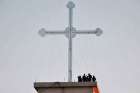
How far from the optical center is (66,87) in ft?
38.9

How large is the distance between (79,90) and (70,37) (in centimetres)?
501

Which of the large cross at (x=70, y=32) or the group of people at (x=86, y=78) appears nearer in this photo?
the group of people at (x=86, y=78)

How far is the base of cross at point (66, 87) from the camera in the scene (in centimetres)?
1176

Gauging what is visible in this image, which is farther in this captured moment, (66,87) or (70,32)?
(70,32)

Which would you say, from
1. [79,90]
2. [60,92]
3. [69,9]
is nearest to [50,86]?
[60,92]

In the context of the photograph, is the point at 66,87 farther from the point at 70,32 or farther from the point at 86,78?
the point at 70,32

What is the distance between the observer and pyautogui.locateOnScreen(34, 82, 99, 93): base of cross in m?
11.8

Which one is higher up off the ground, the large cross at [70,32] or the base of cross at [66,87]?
the large cross at [70,32]

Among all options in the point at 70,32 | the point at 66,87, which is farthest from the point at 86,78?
the point at 70,32

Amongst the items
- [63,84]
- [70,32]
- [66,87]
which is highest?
[70,32]

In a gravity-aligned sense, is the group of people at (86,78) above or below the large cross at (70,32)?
below

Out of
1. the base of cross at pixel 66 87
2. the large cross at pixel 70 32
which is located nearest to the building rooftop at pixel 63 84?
the base of cross at pixel 66 87

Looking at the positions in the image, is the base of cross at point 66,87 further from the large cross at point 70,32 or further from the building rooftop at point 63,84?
the large cross at point 70,32

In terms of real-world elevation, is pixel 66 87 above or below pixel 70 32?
below
